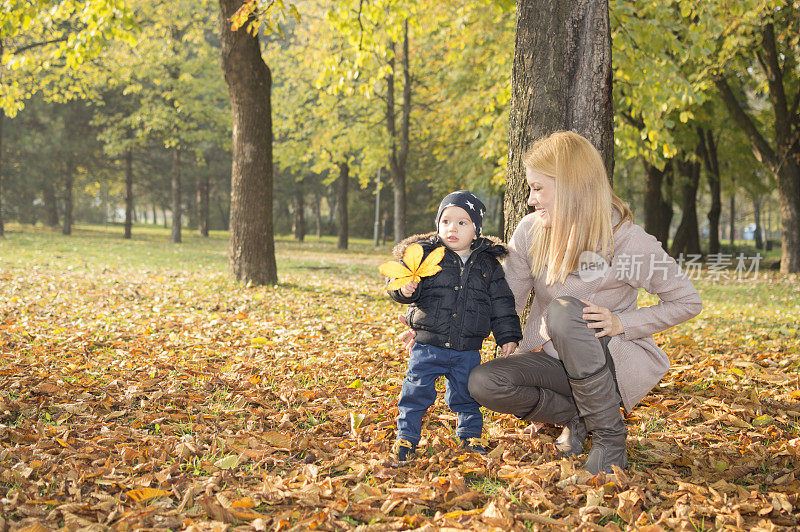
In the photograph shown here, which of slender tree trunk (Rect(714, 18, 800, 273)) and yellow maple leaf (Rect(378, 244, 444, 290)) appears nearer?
yellow maple leaf (Rect(378, 244, 444, 290))

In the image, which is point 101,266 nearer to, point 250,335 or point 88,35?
point 88,35

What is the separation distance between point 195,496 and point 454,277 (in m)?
1.74

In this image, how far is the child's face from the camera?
332 centimetres

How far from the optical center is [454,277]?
130 inches

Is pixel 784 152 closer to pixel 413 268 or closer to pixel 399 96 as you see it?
pixel 399 96

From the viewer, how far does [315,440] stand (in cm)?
344

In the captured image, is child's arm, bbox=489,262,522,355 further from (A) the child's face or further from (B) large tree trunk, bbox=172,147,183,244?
(B) large tree trunk, bbox=172,147,183,244

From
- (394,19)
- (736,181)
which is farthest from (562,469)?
(736,181)

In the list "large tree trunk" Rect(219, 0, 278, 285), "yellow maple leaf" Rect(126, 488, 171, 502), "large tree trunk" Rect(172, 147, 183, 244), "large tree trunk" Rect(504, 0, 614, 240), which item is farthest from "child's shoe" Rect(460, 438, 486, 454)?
"large tree trunk" Rect(172, 147, 183, 244)

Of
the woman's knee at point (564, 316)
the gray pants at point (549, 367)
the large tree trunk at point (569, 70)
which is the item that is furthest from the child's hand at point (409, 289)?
the large tree trunk at point (569, 70)

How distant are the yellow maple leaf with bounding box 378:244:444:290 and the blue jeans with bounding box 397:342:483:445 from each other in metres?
0.41

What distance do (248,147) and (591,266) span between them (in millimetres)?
7276

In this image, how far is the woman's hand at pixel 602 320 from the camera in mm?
3020

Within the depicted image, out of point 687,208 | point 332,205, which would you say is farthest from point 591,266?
point 332,205
